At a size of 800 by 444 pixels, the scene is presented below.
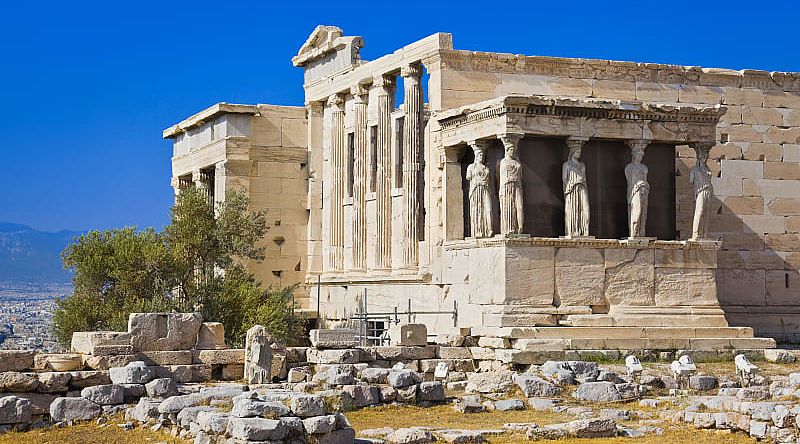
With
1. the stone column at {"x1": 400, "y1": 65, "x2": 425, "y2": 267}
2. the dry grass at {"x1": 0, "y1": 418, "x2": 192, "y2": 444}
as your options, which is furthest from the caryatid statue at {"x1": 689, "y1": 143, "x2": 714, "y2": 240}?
the dry grass at {"x1": 0, "y1": 418, "x2": 192, "y2": 444}

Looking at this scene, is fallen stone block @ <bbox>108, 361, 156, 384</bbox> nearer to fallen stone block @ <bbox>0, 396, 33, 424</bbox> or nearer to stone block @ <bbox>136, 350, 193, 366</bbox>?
stone block @ <bbox>136, 350, 193, 366</bbox>

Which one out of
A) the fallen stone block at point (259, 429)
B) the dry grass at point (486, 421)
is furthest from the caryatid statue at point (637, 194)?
the fallen stone block at point (259, 429)

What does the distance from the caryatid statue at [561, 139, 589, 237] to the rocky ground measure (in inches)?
121

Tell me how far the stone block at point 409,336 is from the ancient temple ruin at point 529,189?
115cm

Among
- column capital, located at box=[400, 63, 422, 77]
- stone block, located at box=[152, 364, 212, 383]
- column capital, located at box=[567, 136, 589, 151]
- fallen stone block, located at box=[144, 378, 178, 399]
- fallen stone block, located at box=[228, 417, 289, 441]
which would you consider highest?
column capital, located at box=[400, 63, 422, 77]

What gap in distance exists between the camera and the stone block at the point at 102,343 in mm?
20578

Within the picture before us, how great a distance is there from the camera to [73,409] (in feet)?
57.2

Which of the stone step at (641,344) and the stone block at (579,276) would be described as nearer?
the stone step at (641,344)

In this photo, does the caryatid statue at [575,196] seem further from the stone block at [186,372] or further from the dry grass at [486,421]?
the stone block at [186,372]

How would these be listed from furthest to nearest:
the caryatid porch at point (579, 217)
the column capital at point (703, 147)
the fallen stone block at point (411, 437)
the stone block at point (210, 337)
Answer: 1. the column capital at point (703, 147)
2. the caryatid porch at point (579, 217)
3. the stone block at point (210, 337)
4. the fallen stone block at point (411, 437)

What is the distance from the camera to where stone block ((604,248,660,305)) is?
2422 cm

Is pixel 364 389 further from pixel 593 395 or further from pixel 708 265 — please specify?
pixel 708 265

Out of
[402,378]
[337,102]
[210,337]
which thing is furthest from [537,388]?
[337,102]

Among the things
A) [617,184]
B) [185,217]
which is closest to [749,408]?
[617,184]
